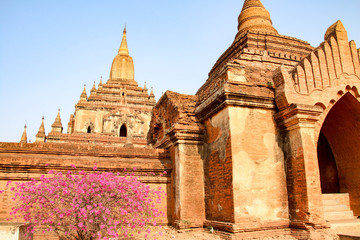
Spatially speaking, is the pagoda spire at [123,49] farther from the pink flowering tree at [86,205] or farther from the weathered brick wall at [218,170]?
the pink flowering tree at [86,205]

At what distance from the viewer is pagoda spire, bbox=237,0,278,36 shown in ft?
47.0

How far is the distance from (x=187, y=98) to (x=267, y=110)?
315 cm

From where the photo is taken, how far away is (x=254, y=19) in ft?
48.0

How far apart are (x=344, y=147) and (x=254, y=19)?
8020 millimetres

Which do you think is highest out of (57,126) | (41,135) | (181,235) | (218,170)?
(57,126)

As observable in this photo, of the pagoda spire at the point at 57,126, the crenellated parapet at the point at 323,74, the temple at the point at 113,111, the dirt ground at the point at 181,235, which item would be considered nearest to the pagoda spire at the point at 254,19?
the crenellated parapet at the point at 323,74

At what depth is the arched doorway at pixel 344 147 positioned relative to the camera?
8883 millimetres

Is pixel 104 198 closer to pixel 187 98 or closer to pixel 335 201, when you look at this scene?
pixel 187 98

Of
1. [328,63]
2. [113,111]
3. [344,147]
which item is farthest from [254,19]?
[113,111]

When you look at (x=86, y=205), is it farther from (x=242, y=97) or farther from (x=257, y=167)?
(x=242, y=97)

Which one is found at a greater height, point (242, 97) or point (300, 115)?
point (242, 97)

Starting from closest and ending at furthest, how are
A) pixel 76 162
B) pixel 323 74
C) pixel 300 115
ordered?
pixel 300 115 → pixel 323 74 → pixel 76 162

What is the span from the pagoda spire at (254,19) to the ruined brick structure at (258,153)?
446 centimetres

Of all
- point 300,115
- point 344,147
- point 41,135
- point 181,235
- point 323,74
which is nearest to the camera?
point 300,115
